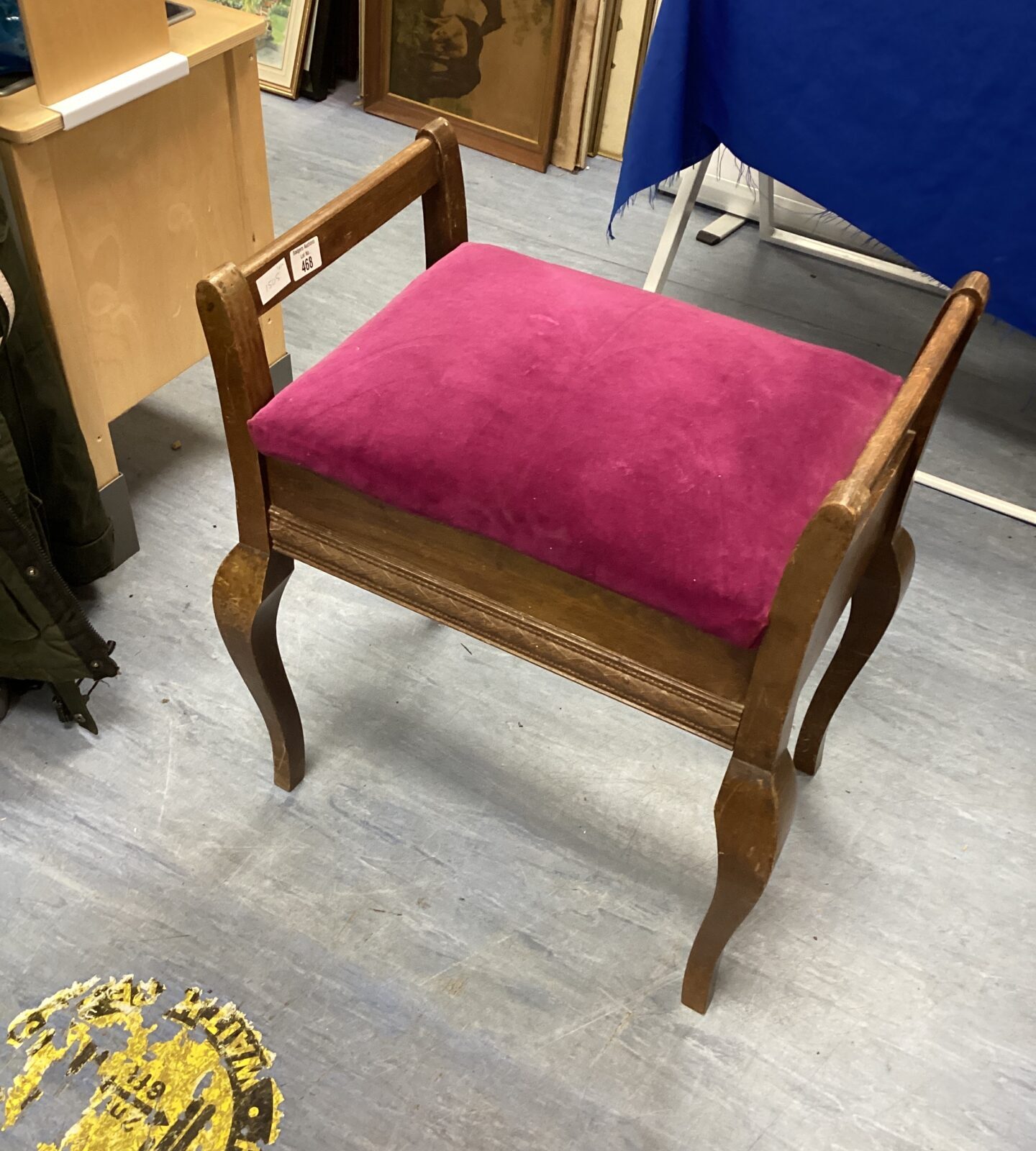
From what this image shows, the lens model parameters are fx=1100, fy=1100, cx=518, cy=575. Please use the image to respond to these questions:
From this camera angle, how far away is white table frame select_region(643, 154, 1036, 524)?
171cm

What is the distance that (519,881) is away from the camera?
3.94 feet

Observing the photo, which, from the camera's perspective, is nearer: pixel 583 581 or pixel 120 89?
pixel 583 581

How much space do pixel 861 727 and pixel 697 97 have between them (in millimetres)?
884

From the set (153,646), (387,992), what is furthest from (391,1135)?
(153,646)

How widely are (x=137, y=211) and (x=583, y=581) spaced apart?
86 cm

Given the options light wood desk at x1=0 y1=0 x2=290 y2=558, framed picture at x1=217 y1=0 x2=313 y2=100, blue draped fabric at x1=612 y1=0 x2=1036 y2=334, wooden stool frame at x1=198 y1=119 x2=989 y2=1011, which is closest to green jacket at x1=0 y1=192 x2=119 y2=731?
light wood desk at x1=0 y1=0 x2=290 y2=558

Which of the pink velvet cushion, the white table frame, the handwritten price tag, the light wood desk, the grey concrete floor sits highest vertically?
the handwritten price tag

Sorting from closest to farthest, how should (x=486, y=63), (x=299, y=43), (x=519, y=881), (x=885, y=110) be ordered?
(x=519, y=881) → (x=885, y=110) → (x=486, y=63) → (x=299, y=43)

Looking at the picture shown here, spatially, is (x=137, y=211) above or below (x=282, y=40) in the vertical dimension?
above

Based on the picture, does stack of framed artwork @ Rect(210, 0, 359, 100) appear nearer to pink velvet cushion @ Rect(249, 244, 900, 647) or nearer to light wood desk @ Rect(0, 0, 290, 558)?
light wood desk @ Rect(0, 0, 290, 558)

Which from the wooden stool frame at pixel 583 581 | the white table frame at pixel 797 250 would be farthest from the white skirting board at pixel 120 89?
the white table frame at pixel 797 250

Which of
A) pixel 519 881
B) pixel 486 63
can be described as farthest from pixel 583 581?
pixel 486 63

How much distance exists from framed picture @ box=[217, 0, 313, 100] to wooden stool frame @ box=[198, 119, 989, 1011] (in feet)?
5.47

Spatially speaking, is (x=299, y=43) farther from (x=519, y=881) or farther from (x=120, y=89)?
(x=519, y=881)
